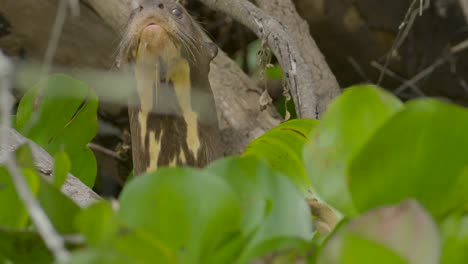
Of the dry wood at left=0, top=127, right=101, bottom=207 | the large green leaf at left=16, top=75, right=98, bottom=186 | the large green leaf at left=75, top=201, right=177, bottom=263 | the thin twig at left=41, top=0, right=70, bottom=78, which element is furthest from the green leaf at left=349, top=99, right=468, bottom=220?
the large green leaf at left=16, top=75, right=98, bottom=186

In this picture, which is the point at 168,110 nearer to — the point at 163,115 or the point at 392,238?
the point at 163,115

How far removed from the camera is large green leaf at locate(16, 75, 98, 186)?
1208mm

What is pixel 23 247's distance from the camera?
549 mm

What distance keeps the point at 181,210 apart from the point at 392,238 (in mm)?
114

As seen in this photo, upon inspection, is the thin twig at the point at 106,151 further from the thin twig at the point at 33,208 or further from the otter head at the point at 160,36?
the thin twig at the point at 33,208

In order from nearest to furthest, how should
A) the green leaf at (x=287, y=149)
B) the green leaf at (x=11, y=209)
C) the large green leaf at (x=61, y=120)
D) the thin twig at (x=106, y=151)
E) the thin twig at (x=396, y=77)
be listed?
1. the green leaf at (x=11, y=209)
2. the green leaf at (x=287, y=149)
3. the large green leaf at (x=61, y=120)
4. the thin twig at (x=106, y=151)
5. the thin twig at (x=396, y=77)

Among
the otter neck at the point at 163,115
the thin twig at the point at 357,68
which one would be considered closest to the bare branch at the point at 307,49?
the otter neck at the point at 163,115

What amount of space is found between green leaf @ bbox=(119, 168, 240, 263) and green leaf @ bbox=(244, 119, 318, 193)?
0.73 ft

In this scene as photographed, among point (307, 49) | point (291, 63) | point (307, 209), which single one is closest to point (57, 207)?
point (307, 209)

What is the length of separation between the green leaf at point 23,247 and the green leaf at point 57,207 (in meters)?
0.01

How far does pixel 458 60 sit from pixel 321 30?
1.16 feet

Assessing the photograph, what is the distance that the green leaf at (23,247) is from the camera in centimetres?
53

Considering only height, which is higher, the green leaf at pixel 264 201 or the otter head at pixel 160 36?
the green leaf at pixel 264 201

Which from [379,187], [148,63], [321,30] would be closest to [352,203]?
[379,187]
